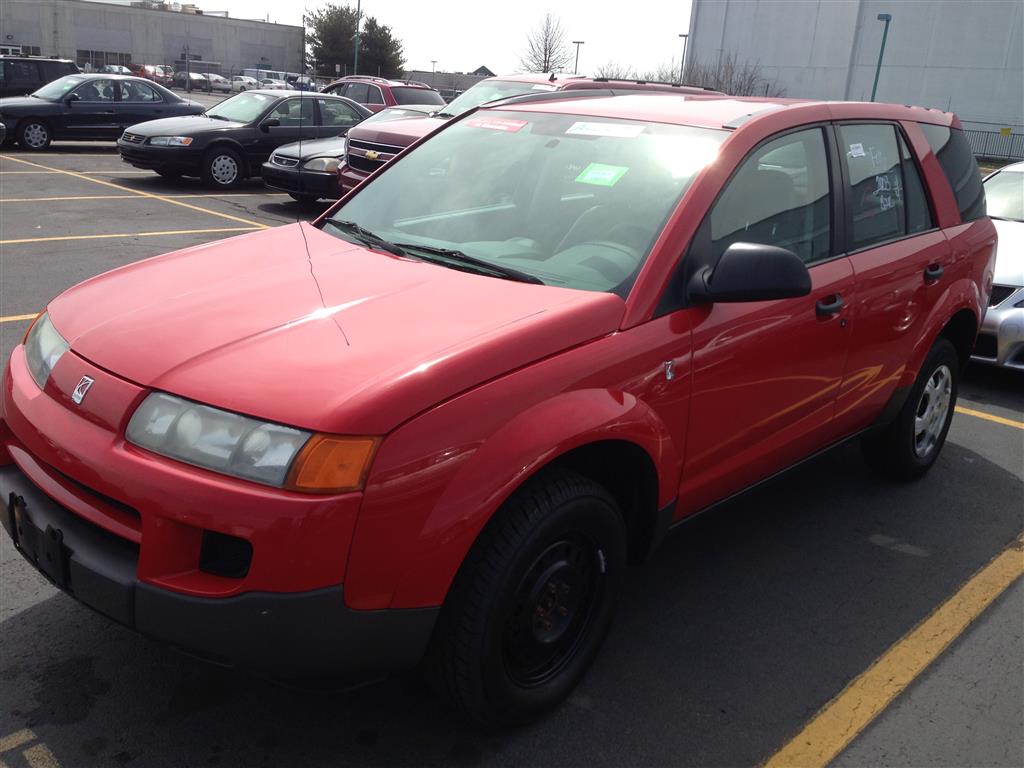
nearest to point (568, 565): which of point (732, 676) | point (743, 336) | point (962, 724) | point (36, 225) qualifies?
point (732, 676)

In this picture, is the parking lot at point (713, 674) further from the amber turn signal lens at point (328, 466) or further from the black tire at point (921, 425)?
the amber turn signal lens at point (328, 466)

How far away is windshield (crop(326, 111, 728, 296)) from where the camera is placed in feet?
9.85

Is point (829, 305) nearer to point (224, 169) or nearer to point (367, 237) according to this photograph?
point (367, 237)

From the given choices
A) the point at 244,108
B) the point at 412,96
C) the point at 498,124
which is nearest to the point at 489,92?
the point at 244,108

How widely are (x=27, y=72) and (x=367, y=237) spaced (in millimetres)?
19475

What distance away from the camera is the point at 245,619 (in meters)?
2.10

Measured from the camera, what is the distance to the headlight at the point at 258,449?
212 cm

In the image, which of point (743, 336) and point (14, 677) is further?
point (743, 336)

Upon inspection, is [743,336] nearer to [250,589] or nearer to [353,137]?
[250,589]

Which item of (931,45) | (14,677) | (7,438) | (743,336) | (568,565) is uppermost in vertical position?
(931,45)

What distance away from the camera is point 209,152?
13953 mm

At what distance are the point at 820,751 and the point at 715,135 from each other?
199cm

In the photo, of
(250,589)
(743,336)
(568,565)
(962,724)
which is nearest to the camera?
(250,589)

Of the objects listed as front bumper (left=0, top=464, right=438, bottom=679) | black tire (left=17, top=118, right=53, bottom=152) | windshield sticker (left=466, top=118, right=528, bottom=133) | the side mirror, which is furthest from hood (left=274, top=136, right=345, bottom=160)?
front bumper (left=0, top=464, right=438, bottom=679)
